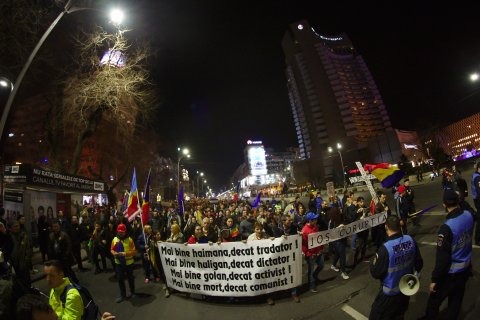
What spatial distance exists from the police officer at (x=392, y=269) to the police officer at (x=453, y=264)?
0.37 m

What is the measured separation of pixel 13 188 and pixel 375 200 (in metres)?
14.7

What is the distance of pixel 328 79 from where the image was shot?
145250 mm

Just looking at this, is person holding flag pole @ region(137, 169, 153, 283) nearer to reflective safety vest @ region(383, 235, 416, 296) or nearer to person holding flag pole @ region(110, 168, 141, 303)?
person holding flag pole @ region(110, 168, 141, 303)

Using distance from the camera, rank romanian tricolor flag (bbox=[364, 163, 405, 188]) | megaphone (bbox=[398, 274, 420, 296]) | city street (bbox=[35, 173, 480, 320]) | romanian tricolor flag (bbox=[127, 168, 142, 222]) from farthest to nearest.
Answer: romanian tricolor flag (bbox=[364, 163, 405, 188]) → romanian tricolor flag (bbox=[127, 168, 142, 222]) → city street (bbox=[35, 173, 480, 320]) → megaphone (bbox=[398, 274, 420, 296])

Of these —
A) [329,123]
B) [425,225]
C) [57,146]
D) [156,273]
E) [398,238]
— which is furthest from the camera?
[329,123]

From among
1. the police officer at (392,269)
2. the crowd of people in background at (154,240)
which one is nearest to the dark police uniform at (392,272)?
the police officer at (392,269)

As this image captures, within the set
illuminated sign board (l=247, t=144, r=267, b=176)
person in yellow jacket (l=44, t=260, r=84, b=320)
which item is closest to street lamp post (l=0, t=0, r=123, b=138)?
person in yellow jacket (l=44, t=260, r=84, b=320)

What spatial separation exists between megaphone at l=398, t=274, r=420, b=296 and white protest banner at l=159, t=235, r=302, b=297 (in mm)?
3217

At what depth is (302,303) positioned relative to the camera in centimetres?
649

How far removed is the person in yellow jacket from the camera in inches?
135

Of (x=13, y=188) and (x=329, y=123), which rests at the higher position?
(x=329, y=123)

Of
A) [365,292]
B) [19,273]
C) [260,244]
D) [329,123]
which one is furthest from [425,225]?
[329,123]

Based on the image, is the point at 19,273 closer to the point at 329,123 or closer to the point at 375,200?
the point at 375,200

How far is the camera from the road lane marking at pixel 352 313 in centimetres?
545
